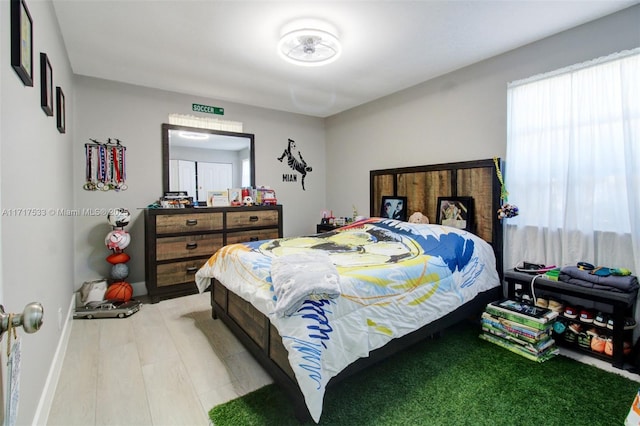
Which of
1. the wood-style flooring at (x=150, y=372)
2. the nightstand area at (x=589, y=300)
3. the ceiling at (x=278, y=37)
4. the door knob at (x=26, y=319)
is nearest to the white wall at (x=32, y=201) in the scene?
the wood-style flooring at (x=150, y=372)

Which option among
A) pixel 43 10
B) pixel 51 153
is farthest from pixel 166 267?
pixel 43 10

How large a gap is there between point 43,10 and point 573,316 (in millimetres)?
4003

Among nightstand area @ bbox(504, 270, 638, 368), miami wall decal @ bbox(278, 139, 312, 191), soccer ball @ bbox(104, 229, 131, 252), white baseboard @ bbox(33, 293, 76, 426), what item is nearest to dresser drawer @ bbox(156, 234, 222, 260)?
soccer ball @ bbox(104, 229, 131, 252)

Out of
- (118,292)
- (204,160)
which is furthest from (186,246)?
(204,160)

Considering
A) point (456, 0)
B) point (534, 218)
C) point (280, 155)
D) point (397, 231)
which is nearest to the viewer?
point (456, 0)

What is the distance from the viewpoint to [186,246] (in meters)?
3.49

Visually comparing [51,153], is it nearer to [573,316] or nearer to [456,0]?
[456,0]

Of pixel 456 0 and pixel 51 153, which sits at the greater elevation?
pixel 456 0

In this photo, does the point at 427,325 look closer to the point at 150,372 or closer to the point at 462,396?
the point at 462,396

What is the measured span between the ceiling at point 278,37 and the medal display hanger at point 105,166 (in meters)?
0.75

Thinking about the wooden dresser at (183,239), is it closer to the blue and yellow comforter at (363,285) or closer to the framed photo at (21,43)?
the blue and yellow comforter at (363,285)

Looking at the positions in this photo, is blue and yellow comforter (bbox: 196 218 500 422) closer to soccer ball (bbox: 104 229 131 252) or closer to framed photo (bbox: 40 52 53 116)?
soccer ball (bbox: 104 229 131 252)

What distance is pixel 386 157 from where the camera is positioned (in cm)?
407

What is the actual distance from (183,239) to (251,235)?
31.8 inches
